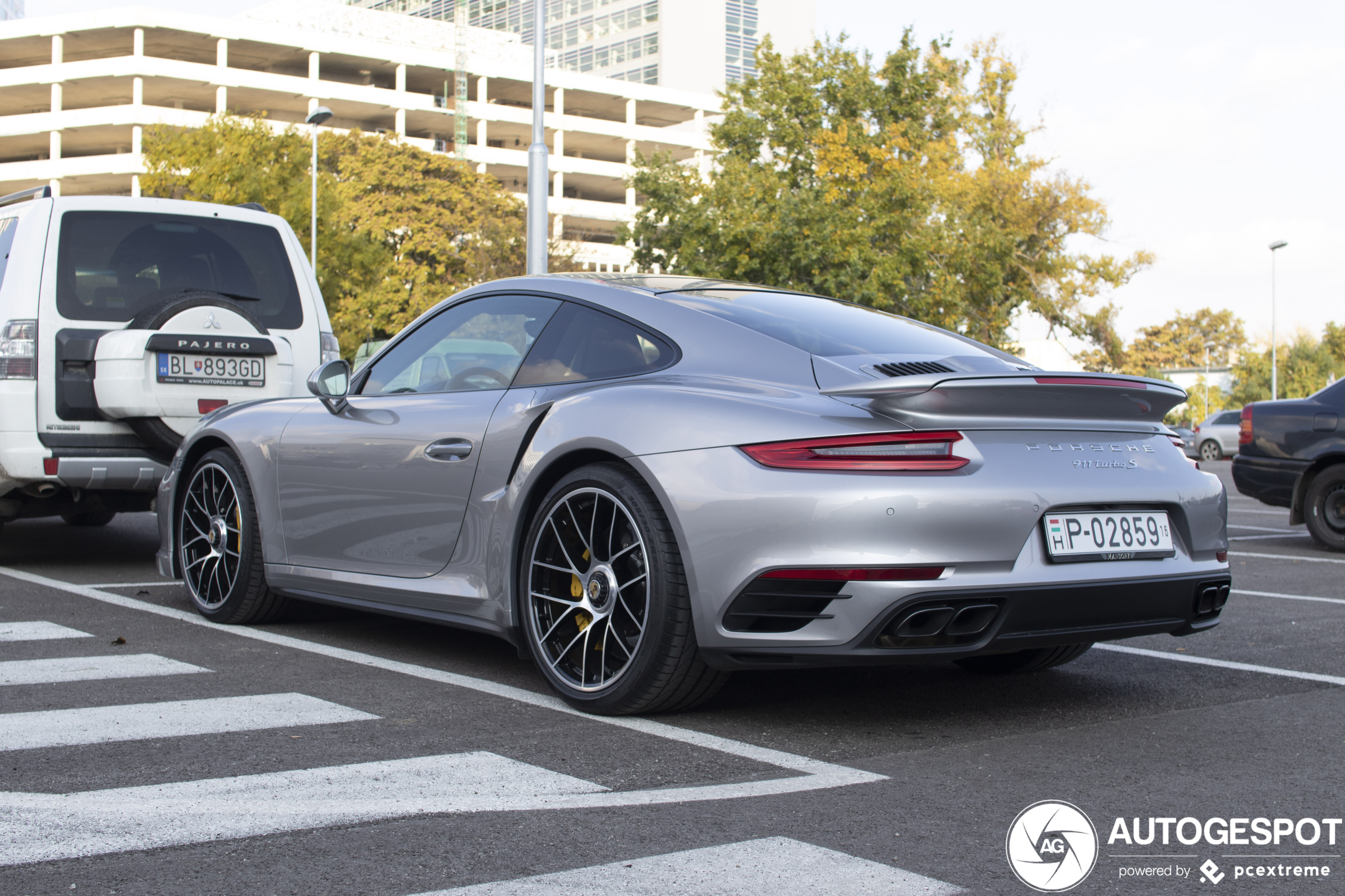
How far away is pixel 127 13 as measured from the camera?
219 feet

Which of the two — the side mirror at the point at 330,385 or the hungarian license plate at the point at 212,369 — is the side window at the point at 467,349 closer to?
the side mirror at the point at 330,385

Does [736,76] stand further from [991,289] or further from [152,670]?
[152,670]

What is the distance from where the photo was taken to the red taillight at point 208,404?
7.63m

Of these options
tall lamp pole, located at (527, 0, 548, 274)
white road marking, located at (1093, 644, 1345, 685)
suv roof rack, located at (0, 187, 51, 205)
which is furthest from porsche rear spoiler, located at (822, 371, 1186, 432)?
tall lamp pole, located at (527, 0, 548, 274)

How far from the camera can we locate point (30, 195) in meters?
8.54

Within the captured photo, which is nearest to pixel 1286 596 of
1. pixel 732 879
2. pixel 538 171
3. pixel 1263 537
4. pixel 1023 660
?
pixel 1023 660

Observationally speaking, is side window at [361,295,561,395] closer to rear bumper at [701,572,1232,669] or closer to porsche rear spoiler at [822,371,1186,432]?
porsche rear spoiler at [822,371,1186,432]

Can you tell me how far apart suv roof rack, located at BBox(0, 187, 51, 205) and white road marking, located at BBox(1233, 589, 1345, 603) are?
7013 mm

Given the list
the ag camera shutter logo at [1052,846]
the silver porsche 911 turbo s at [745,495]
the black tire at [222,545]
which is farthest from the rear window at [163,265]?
the ag camera shutter logo at [1052,846]

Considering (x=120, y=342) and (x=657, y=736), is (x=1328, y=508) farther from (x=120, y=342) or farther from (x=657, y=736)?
(x=120, y=342)

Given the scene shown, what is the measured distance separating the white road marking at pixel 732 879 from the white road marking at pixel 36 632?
3.57 m

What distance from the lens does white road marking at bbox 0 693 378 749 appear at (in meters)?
3.76

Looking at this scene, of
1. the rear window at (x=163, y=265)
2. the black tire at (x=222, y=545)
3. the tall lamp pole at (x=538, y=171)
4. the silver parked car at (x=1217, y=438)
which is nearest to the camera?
the black tire at (x=222, y=545)

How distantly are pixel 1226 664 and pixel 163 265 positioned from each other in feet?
20.1
